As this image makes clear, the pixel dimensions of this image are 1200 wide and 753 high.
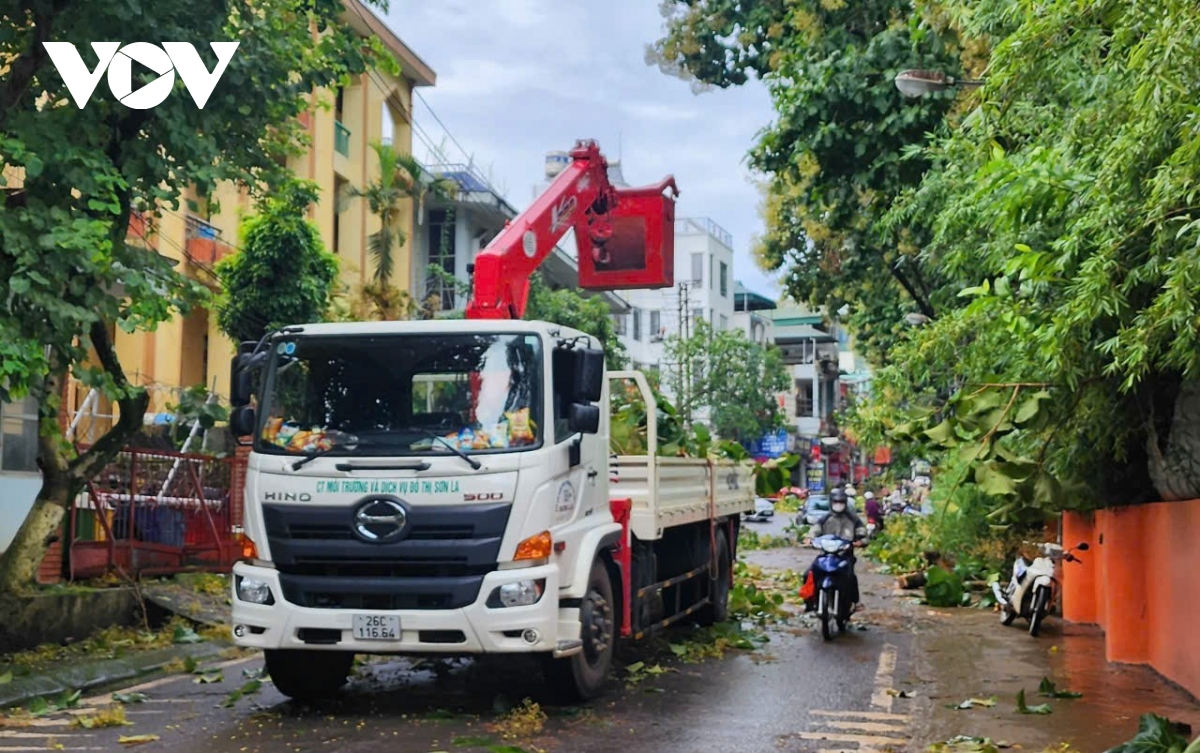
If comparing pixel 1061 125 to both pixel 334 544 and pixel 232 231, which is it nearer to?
pixel 334 544

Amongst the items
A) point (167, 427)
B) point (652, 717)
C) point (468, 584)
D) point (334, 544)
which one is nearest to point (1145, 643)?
point (652, 717)

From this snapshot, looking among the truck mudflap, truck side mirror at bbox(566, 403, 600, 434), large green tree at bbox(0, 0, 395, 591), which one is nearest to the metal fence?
large green tree at bbox(0, 0, 395, 591)

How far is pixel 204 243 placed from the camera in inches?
943

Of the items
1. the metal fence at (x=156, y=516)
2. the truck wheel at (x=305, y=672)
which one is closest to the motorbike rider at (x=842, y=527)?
the truck wheel at (x=305, y=672)

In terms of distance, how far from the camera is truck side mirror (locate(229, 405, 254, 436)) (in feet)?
29.2

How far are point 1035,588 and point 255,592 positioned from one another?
29.8ft

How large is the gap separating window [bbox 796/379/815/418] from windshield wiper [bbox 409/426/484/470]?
254 ft

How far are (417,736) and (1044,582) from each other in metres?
8.49

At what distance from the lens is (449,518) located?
8.24 m

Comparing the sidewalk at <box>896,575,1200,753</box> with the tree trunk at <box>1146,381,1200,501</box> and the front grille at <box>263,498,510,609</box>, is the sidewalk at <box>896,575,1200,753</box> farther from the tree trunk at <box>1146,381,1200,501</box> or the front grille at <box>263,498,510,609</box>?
the front grille at <box>263,498,510,609</box>

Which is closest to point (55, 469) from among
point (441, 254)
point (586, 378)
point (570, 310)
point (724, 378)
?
point (586, 378)

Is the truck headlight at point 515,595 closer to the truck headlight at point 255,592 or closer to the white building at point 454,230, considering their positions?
the truck headlight at point 255,592

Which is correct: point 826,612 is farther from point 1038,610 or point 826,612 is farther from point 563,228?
point 563,228

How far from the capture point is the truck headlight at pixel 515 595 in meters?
8.20
